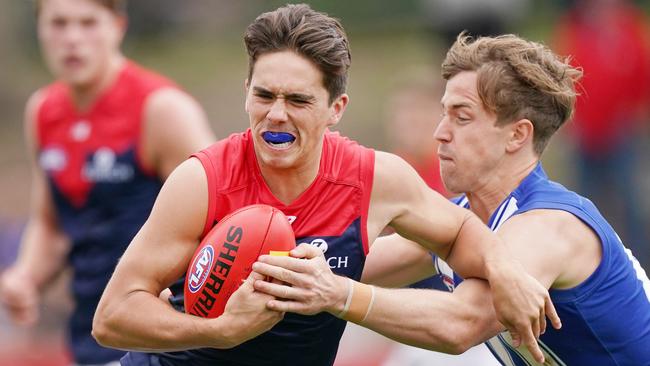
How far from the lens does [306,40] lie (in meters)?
4.72

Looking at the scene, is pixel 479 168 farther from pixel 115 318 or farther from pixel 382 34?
pixel 382 34

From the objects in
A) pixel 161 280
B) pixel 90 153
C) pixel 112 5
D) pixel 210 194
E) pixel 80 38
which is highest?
pixel 112 5

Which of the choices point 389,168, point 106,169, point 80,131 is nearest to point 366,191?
point 389,168

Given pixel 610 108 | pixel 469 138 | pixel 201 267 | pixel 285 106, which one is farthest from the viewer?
pixel 610 108

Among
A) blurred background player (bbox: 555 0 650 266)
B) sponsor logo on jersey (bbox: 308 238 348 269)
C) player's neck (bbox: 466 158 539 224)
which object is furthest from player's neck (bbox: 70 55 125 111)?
blurred background player (bbox: 555 0 650 266)

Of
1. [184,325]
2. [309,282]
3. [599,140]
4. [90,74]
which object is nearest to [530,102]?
[309,282]

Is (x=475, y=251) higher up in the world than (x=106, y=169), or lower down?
lower down

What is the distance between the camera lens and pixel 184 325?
457cm

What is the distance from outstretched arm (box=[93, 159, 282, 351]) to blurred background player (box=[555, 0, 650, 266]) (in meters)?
7.90

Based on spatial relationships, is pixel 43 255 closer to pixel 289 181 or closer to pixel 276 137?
pixel 289 181

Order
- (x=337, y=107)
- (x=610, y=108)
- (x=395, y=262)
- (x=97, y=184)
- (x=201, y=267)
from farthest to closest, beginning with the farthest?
(x=610, y=108), (x=97, y=184), (x=395, y=262), (x=337, y=107), (x=201, y=267)

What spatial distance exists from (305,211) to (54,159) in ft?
8.95

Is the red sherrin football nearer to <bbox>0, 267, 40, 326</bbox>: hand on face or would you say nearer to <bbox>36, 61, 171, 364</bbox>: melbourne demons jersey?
<bbox>36, 61, 171, 364</bbox>: melbourne demons jersey

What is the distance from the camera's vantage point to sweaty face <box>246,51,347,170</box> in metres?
4.69
